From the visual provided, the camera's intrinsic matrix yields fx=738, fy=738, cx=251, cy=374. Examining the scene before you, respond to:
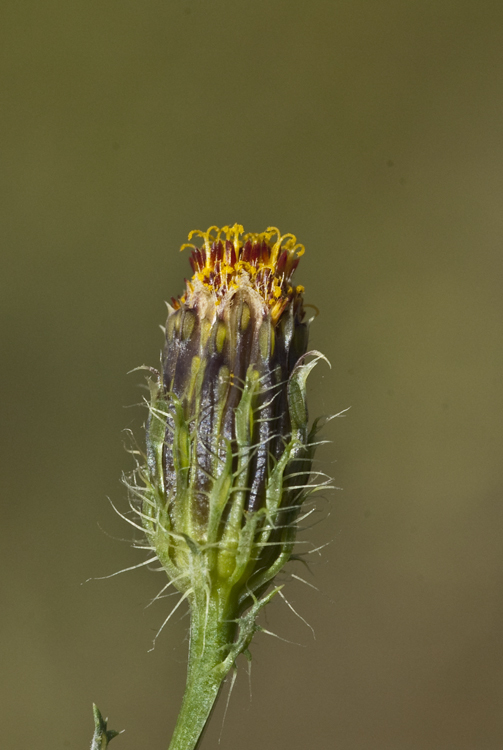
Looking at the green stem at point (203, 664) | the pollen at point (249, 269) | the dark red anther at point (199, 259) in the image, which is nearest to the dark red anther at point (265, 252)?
the pollen at point (249, 269)

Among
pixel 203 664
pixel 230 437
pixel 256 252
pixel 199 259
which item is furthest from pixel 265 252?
pixel 203 664

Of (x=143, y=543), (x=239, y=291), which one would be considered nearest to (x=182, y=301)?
(x=239, y=291)

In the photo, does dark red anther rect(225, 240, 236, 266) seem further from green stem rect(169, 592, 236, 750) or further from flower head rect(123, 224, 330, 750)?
green stem rect(169, 592, 236, 750)

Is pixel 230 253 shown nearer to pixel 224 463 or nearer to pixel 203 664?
pixel 224 463

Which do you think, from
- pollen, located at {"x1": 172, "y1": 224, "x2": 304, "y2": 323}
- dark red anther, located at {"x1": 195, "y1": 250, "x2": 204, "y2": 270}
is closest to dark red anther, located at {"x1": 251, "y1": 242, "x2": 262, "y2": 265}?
pollen, located at {"x1": 172, "y1": 224, "x2": 304, "y2": 323}

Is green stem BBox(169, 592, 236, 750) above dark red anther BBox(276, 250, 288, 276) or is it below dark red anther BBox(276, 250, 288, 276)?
below

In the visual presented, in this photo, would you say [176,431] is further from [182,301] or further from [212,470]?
[182,301]
